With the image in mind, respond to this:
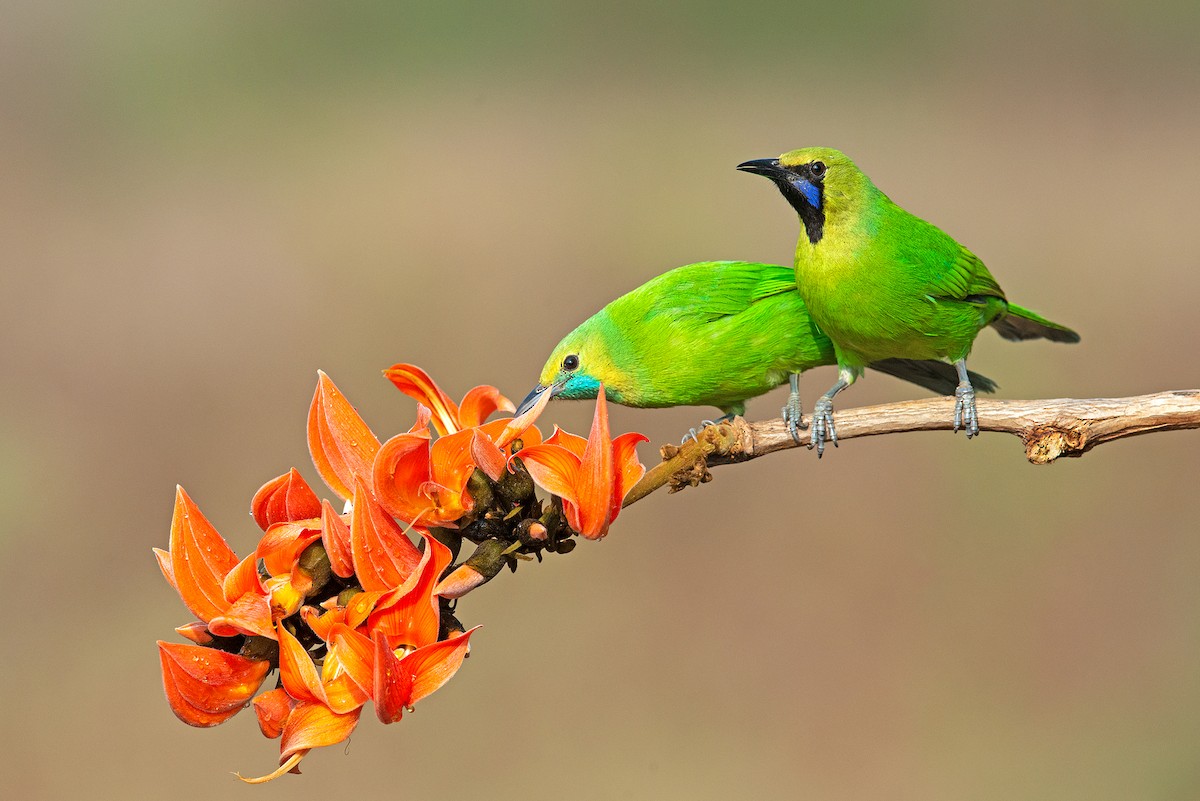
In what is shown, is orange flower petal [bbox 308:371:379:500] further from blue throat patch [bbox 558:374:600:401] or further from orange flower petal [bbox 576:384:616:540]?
blue throat patch [bbox 558:374:600:401]

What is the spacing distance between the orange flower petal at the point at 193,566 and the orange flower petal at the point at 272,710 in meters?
0.07

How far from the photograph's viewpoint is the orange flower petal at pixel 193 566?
2.45 ft

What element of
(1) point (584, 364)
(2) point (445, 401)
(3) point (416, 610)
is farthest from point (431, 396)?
(1) point (584, 364)

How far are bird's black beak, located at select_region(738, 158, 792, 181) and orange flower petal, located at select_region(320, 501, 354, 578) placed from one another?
61 cm

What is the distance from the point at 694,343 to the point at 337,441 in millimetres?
730

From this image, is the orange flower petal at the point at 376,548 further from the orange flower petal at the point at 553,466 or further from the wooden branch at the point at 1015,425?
the wooden branch at the point at 1015,425

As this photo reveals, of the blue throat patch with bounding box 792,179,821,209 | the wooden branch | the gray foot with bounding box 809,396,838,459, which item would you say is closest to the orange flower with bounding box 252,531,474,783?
the wooden branch

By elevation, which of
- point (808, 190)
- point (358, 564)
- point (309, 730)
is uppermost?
point (808, 190)

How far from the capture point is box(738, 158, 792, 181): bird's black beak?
114 centimetres

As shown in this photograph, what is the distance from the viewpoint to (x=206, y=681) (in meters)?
0.74

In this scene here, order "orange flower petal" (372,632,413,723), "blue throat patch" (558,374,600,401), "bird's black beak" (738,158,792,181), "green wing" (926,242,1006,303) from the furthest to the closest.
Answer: "blue throat patch" (558,374,600,401) → "green wing" (926,242,1006,303) → "bird's black beak" (738,158,792,181) → "orange flower petal" (372,632,413,723)

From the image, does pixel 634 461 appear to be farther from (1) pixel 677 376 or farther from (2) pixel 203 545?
(1) pixel 677 376

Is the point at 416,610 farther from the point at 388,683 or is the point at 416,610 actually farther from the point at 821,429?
the point at 821,429

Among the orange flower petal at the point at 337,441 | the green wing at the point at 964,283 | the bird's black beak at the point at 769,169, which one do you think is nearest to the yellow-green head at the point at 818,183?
the bird's black beak at the point at 769,169
